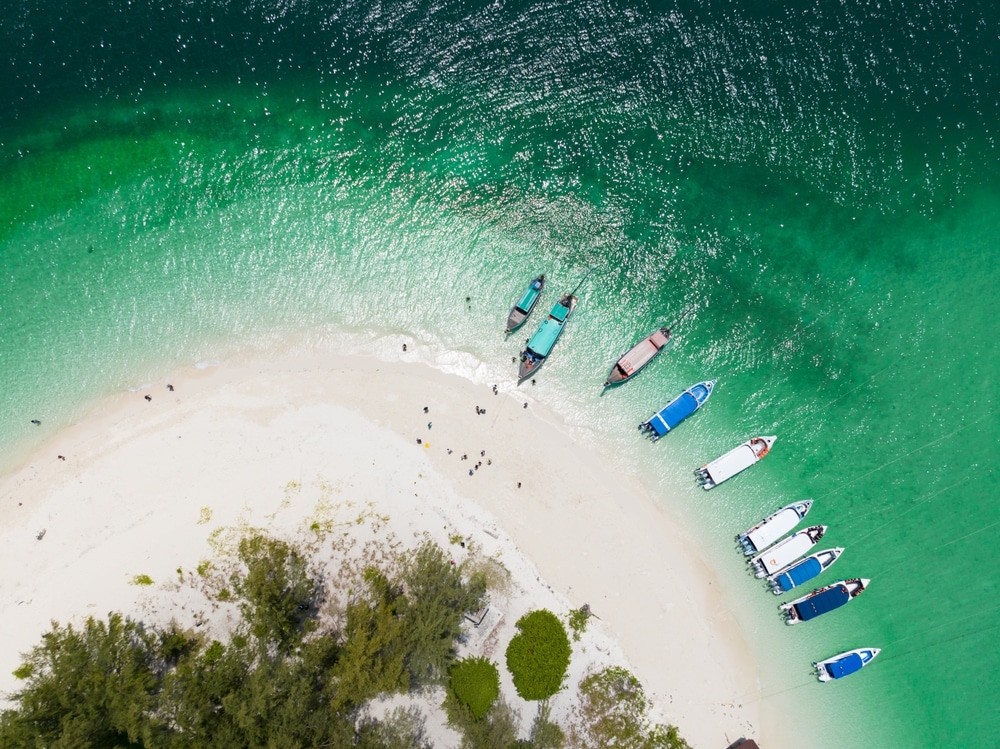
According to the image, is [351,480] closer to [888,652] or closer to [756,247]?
[756,247]

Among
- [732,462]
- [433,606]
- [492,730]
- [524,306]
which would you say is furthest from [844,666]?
[524,306]

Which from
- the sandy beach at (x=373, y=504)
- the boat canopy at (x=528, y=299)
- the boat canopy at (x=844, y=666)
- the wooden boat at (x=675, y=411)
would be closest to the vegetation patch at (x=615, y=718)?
the sandy beach at (x=373, y=504)

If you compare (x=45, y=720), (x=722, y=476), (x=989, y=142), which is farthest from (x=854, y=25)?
(x=45, y=720)

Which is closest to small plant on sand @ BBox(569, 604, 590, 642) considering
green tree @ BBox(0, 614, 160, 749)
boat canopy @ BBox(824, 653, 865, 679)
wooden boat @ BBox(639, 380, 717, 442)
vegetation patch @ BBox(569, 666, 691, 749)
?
vegetation patch @ BBox(569, 666, 691, 749)

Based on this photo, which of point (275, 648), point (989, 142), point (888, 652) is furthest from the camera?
point (989, 142)

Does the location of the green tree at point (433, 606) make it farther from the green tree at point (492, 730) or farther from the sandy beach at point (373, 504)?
the green tree at point (492, 730)

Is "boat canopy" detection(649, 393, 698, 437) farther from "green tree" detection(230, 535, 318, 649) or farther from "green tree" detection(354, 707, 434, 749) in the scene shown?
"green tree" detection(230, 535, 318, 649)
